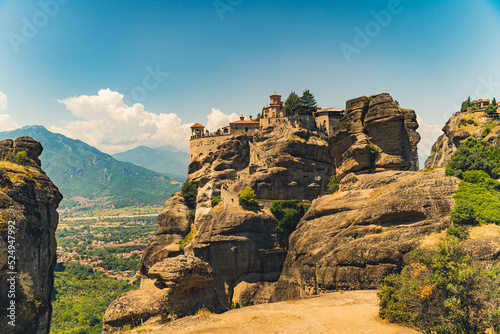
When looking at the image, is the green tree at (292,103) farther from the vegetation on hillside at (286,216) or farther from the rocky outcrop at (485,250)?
the rocky outcrop at (485,250)

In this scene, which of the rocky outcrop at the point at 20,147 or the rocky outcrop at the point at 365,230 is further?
the rocky outcrop at the point at 20,147

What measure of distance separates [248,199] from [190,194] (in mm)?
21221

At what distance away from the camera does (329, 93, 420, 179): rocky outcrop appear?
47.3 metres

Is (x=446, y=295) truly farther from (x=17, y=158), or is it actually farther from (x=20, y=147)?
(x=20, y=147)

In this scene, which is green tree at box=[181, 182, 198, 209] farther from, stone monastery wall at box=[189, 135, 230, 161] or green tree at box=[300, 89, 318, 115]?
green tree at box=[300, 89, 318, 115]

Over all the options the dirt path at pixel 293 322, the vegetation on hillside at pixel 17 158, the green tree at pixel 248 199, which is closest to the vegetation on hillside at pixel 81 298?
the green tree at pixel 248 199

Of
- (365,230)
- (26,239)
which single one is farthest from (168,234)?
(365,230)

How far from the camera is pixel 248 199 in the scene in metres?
59.0

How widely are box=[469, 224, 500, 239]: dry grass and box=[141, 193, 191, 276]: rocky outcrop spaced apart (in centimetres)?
5154

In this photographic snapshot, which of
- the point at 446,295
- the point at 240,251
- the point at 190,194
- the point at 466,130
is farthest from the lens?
the point at 466,130

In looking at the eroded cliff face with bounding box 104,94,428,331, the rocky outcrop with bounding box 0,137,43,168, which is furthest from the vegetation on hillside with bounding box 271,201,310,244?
the rocky outcrop with bounding box 0,137,43,168

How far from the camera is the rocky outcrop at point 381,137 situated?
47.3 m

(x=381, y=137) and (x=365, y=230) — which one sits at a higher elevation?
(x=381, y=137)

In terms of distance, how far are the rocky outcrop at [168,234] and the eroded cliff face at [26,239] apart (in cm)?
2855
